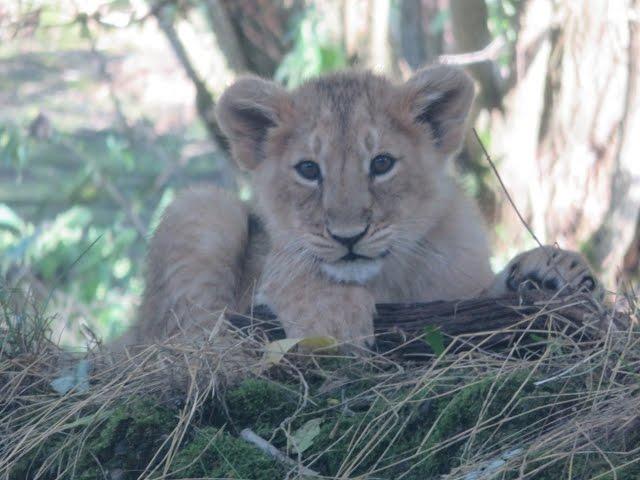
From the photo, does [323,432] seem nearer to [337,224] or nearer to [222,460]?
[222,460]

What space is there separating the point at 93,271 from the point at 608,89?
143 inches

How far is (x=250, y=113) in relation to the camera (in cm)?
424

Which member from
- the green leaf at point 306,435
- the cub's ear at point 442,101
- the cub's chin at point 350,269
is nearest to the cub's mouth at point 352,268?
the cub's chin at point 350,269

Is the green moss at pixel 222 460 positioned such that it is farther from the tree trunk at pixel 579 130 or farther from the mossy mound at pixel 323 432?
the tree trunk at pixel 579 130

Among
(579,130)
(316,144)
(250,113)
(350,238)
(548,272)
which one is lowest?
(579,130)

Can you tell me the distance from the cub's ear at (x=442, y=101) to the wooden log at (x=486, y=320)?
0.89m

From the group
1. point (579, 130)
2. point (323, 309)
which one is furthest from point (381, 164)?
point (579, 130)

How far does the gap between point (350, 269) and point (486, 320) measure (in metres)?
0.56

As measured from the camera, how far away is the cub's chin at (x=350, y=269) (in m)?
3.70

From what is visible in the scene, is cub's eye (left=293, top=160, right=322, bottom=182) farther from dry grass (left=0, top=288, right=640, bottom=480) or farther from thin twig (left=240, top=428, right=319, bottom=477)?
thin twig (left=240, top=428, right=319, bottom=477)

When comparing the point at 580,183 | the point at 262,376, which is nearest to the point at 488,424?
the point at 262,376

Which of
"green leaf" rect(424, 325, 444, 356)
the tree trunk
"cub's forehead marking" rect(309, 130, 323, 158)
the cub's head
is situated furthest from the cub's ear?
the tree trunk

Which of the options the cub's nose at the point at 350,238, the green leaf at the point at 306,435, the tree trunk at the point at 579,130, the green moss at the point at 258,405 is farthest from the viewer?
the tree trunk at the point at 579,130

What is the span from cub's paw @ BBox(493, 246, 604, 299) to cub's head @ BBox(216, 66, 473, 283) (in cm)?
38
